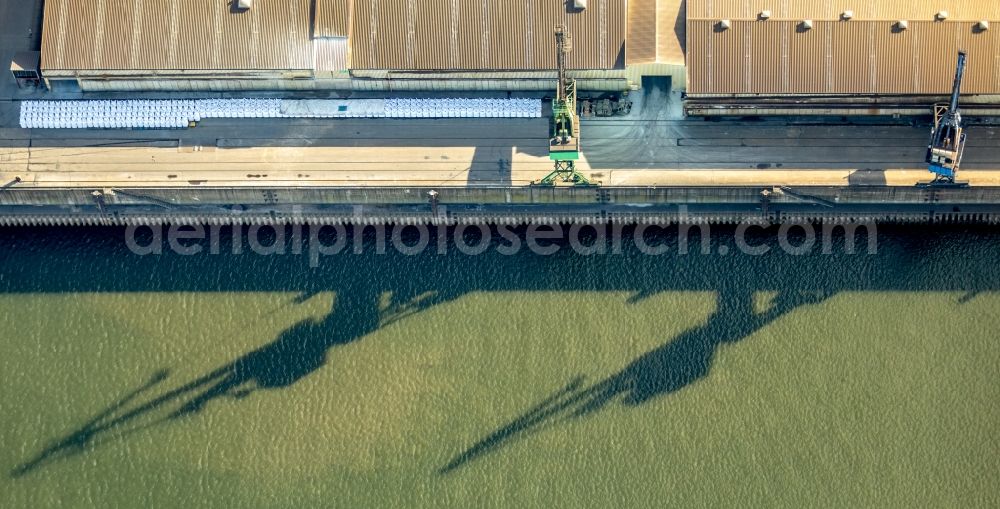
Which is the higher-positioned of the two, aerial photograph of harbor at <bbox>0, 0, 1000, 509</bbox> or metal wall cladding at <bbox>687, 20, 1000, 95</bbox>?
metal wall cladding at <bbox>687, 20, 1000, 95</bbox>

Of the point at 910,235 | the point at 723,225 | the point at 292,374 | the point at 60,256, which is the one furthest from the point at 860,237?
the point at 60,256

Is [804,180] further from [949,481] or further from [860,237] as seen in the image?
[949,481]

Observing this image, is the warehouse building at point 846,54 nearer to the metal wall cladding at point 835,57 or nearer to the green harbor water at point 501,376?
the metal wall cladding at point 835,57

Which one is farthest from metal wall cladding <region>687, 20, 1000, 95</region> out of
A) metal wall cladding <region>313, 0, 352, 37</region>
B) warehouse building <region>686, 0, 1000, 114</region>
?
metal wall cladding <region>313, 0, 352, 37</region>

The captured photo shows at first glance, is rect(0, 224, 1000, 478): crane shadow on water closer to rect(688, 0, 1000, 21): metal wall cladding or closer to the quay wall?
the quay wall

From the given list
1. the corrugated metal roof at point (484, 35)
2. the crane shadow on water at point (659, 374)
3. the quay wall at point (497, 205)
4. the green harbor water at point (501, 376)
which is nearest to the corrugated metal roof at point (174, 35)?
the corrugated metal roof at point (484, 35)

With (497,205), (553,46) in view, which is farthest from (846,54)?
(497,205)
